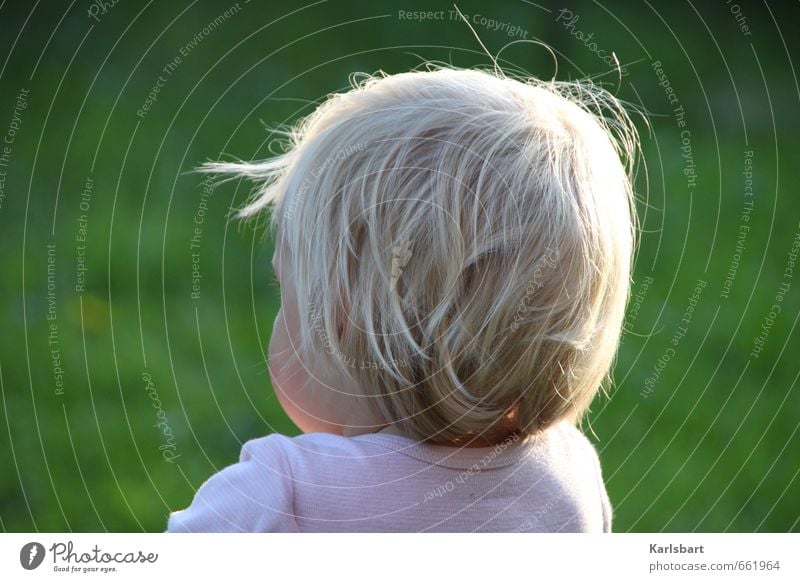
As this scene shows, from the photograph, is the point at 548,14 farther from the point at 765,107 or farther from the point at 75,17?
the point at 75,17

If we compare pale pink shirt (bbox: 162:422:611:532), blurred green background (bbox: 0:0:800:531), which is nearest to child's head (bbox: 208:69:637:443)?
pale pink shirt (bbox: 162:422:611:532)

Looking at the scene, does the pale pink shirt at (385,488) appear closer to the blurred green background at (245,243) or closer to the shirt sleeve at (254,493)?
the shirt sleeve at (254,493)

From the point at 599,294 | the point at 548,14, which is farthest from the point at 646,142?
the point at 599,294

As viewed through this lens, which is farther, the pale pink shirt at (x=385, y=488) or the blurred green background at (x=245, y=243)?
the blurred green background at (x=245, y=243)

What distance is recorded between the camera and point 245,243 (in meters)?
1.70

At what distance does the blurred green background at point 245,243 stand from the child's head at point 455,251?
1.87 feet

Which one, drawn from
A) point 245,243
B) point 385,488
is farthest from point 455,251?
point 245,243

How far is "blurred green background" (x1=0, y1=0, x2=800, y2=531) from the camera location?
1.33m

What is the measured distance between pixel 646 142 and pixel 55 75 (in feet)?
3.32

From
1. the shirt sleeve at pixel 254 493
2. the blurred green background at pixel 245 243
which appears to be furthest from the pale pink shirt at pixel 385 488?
the blurred green background at pixel 245 243

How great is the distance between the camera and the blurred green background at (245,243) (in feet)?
4.37

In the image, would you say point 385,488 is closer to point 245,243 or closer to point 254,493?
point 254,493

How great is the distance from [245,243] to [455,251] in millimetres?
1096

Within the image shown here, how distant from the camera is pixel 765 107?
157 centimetres
